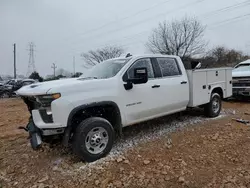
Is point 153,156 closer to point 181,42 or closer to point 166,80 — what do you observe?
point 166,80

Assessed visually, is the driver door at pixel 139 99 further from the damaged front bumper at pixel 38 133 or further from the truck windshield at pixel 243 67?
the truck windshield at pixel 243 67

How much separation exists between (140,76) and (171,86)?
1.22 metres

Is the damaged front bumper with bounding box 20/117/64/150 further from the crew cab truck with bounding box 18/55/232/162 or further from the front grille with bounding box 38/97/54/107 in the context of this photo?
the front grille with bounding box 38/97/54/107

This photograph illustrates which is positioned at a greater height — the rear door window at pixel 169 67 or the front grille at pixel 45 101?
the rear door window at pixel 169 67

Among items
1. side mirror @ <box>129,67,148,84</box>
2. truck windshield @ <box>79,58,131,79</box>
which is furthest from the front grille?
side mirror @ <box>129,67,148,84</box>

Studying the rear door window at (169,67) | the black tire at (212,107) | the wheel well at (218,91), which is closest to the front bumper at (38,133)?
the rear door window at (169,67)

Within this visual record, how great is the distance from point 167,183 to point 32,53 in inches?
2372

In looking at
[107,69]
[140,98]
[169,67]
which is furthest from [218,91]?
[107,69]

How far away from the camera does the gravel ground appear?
3252mm

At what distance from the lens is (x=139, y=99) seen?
452cm

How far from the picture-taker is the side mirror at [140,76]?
13.7 feet

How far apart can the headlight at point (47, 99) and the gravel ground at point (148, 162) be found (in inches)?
42.5

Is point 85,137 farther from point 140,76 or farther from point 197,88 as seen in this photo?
point 197,88

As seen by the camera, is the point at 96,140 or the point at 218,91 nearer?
the point at 96,140
